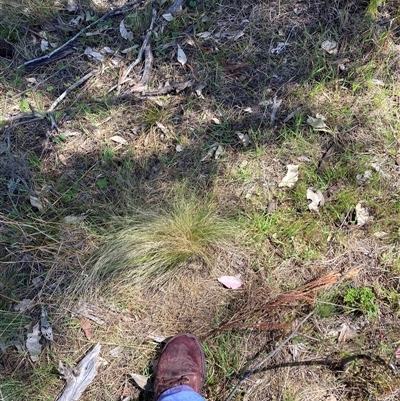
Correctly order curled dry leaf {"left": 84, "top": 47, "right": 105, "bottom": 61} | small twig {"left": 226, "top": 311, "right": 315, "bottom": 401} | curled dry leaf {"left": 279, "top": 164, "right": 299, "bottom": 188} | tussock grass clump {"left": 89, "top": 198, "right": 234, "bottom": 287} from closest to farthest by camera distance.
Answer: small twig {"left": 226, "top": 311, "right": 315, "bottom": 401}, tussock grass clump {"left": 89, "top": 198, "right": 234, "bottom": 287}, curled dry leaf {"left": 279, "top": 164, "right": 299, "bottom": 188}, curled dry leaf {"left": 84, "top": 47, "right": 105, "bottom": 61}

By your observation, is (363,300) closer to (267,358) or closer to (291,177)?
(267,358)

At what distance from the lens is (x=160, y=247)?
2586 mm

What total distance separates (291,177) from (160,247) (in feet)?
3.04

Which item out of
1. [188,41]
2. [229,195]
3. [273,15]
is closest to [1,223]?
[229,195]

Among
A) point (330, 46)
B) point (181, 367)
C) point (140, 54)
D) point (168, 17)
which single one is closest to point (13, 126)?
point (140, 54)

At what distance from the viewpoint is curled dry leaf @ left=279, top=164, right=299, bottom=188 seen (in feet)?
9.18

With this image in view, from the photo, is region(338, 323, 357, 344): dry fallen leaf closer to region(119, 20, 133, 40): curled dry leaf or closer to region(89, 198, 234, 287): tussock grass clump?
region(89, 198, 234, 287): tussock grass clump

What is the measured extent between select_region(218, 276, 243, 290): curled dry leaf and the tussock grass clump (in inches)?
3.9

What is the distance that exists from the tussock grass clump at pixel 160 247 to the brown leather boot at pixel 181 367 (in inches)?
15.5

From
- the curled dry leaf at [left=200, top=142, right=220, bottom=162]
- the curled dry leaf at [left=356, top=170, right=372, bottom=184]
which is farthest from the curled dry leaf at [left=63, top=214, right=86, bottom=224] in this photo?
the curled dry leaf at [left=356, top=170, right=372, bottom=184]

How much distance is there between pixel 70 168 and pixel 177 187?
78cm

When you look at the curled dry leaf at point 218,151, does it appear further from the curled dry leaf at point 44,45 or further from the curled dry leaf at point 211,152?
the curled dry leaf at point 44,45

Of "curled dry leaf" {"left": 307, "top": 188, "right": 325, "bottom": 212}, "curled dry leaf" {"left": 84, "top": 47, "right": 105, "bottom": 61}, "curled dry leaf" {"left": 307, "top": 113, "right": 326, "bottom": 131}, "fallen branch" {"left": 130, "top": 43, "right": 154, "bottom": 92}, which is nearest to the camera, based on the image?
"curled dry leaf" {"left": 307, "top": 188, "right": 325, "bottom": 212}

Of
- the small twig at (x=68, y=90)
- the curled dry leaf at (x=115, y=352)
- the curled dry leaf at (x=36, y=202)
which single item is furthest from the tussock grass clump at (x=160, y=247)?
the small twig at (x=68, y=90)
